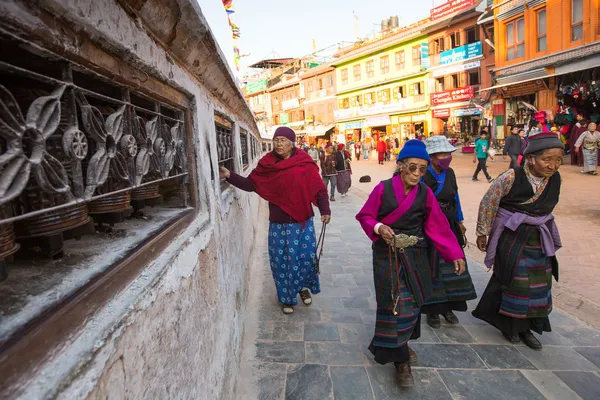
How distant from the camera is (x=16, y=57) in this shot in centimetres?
111

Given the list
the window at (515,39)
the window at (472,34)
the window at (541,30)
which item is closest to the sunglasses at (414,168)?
the window at (541,30)

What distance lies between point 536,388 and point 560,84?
685 inches

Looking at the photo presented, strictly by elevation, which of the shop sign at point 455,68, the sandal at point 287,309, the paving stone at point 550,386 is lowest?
the paving stone at point 550,386

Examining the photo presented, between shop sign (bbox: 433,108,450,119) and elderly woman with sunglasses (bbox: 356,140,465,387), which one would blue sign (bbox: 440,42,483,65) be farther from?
elderly woman with sunglasses (bbox: 356,140,465,387)

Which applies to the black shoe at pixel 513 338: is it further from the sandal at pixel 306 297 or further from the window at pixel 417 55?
the window at pixel 417 55

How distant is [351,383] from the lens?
2777 mm

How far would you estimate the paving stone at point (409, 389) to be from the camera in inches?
104

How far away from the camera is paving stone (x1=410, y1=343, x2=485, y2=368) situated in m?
2.99

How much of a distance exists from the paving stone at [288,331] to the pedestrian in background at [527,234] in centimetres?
175

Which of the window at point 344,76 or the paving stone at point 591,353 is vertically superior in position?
the window at point 344,76

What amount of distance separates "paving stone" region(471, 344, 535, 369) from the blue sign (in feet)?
85.0

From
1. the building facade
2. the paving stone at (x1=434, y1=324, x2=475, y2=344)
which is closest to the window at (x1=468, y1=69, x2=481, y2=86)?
the building facade

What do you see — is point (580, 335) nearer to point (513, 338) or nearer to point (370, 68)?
point (513, 338)

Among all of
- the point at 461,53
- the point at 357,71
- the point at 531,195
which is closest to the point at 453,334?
the point at 531,195
